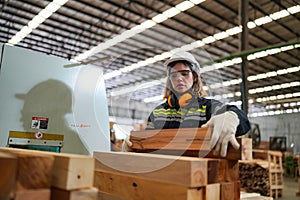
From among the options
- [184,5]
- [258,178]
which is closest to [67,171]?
[258,178]

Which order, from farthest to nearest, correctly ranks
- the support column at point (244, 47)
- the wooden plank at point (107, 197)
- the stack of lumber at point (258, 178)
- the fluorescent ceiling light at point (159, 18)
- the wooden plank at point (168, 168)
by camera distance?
the fluorescent ceiling light at point (159, 18)
the stack of lumber at point (258, 178)
the support column at point (244, 47)
the wooden plank at point (107, 197)
the wooden plank at point (168, 168)

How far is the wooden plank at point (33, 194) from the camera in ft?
1.89

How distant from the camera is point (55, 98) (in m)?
1.83

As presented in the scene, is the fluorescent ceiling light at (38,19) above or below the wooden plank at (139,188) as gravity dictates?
above

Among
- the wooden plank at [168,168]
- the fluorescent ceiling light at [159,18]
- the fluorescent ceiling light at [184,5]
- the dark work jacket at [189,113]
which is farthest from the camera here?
the fluorescent ceiling light at [159,18]

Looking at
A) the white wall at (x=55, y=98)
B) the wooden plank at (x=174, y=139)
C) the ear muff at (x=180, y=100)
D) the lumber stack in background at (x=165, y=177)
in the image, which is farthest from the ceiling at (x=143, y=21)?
the lumber stack in background at (x=165, y=177)

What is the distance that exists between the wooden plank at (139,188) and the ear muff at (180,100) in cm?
78

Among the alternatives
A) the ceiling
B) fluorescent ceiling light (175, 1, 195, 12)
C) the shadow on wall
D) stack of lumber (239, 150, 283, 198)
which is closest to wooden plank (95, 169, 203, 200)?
the shadow on wall

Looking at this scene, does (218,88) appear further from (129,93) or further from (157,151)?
(157,151)

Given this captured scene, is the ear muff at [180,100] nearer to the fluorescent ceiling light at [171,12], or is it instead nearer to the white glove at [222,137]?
the white glove at [222,137]

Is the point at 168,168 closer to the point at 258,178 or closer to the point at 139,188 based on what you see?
the point at 139,188

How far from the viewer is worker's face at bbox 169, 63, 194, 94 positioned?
5.86ft

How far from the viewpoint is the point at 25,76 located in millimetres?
1709

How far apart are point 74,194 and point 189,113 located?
1.10 metres
